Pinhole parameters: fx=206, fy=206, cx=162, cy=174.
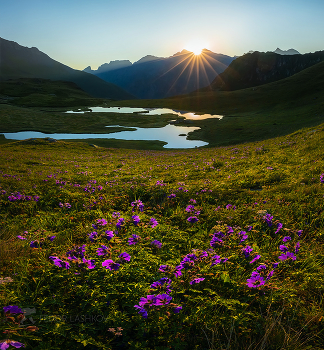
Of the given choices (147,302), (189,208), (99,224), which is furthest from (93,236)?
(189,208)

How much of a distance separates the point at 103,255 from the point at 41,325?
128cm

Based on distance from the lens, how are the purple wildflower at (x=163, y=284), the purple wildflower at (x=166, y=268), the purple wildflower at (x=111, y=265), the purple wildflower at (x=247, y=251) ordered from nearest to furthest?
1. the purple wildflower at (x=163, y=284)
2. the purple wildflower at (x=111, y=265)
3. the purple wildflower at (x=166, y=268)
4. the purple wildflower at (x=247, y=251)

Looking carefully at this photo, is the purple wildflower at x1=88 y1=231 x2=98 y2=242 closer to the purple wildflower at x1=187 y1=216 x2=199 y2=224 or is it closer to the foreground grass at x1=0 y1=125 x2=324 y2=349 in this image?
the foreground grass at x1=0 y1=125 x2=324 y2=349

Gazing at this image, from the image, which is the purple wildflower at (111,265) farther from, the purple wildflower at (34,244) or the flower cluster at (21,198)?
the flower cluster at (21,198)

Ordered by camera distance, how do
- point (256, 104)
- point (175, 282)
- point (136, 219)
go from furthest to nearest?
point (256, 104) → point (136, 219) → point (175, 282)

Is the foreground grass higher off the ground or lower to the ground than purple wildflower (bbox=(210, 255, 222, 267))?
lower

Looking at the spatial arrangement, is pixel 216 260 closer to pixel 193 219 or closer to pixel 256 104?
pixel 193 219

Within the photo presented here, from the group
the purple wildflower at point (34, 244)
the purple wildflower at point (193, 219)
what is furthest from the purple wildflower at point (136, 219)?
the purple wildflower at point (34, 244)

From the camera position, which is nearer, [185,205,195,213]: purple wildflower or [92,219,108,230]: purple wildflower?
[92,219,108,230]: purple wildflower

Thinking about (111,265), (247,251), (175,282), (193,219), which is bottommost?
(175,282)

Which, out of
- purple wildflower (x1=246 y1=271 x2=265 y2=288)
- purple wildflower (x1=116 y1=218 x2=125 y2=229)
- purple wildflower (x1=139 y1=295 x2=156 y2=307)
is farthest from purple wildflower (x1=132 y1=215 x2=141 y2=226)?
purple wildflower (x1=246 y1=271 x2=265 y2=288)

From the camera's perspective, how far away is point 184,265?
3.17m

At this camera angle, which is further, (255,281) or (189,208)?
(189,208)

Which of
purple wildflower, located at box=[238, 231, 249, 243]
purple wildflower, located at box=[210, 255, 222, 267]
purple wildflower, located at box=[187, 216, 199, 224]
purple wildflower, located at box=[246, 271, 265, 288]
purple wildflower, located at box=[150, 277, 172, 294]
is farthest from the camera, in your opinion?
purple wildflower, located at box=[187, 216, 199, 224]
